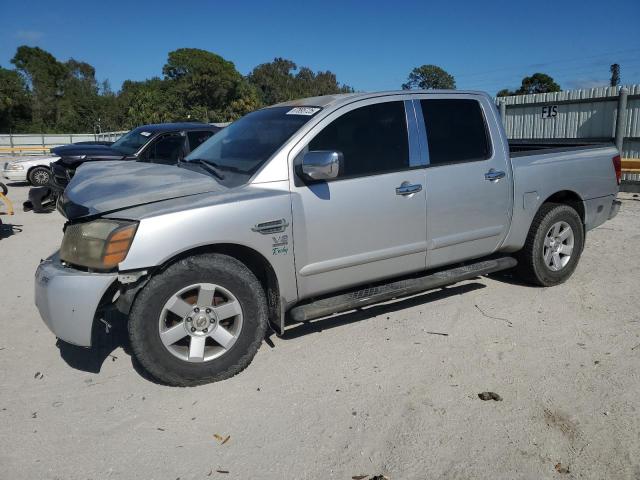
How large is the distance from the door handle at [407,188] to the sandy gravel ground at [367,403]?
1.12 metres

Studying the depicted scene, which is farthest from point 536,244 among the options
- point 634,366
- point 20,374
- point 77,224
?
point 20,374

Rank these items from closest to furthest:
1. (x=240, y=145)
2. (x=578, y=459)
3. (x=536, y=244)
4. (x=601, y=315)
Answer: (x=578, y=459)
(x=240, y=145)
(x=601, y=315)
(x=536, y=244)

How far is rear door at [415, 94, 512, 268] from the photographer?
4.36m

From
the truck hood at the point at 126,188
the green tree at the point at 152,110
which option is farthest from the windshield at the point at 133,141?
the green tree at the point at 152,110

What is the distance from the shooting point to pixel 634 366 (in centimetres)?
368

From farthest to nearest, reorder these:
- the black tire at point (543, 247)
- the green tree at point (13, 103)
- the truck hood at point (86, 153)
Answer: the green tree at point (13, 103) → the truck hood at point (86, 153) → the black tire at point (543, 247)

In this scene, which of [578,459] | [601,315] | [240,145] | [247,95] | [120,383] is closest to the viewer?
[578,459]

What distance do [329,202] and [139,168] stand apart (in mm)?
1621

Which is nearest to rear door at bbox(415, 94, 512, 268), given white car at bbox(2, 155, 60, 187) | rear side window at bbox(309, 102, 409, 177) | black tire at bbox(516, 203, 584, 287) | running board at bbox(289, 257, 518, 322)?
running board at bbox(289, 257, 518, 322)

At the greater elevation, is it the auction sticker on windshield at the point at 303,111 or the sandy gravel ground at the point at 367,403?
the auction sticker on windshield at the point at 303,111

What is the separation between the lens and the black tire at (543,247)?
5082 millimetres

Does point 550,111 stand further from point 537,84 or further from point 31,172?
point 537,84

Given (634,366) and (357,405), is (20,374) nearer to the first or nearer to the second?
(357,405)

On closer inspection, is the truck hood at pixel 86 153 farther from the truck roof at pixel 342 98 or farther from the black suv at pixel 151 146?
the truck roof at pixel 342 98
